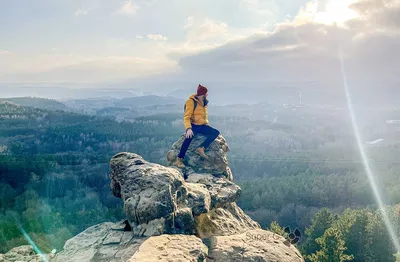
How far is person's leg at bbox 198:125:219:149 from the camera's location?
48.1ft

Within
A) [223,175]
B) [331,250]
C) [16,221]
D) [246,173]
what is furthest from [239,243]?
[246,173]

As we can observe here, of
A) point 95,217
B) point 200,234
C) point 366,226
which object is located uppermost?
point 200,234

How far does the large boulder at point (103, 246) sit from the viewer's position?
8344 millimetres

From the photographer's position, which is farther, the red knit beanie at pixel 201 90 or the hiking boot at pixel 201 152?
the hiking boot at pixel 201 152

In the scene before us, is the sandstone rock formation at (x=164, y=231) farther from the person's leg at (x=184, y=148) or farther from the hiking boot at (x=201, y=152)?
the hiking boot at (x=201, y=152)

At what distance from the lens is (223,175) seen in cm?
1505

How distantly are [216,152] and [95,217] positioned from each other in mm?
60996

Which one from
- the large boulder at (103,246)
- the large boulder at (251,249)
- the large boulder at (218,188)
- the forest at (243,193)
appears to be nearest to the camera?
the large boulder at (103,246)

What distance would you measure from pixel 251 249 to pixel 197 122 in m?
6.71

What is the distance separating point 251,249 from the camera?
9.08 metres

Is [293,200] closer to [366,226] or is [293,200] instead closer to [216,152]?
[366,226]

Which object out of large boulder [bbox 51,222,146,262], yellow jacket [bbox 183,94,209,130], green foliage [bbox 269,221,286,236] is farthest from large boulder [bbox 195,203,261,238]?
green foliage [bbox 269,221,286,236]

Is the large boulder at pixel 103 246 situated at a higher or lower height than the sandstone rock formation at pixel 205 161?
lower

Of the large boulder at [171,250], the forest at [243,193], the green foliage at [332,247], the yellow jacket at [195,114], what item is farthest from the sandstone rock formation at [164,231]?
the forest at [243,193]
